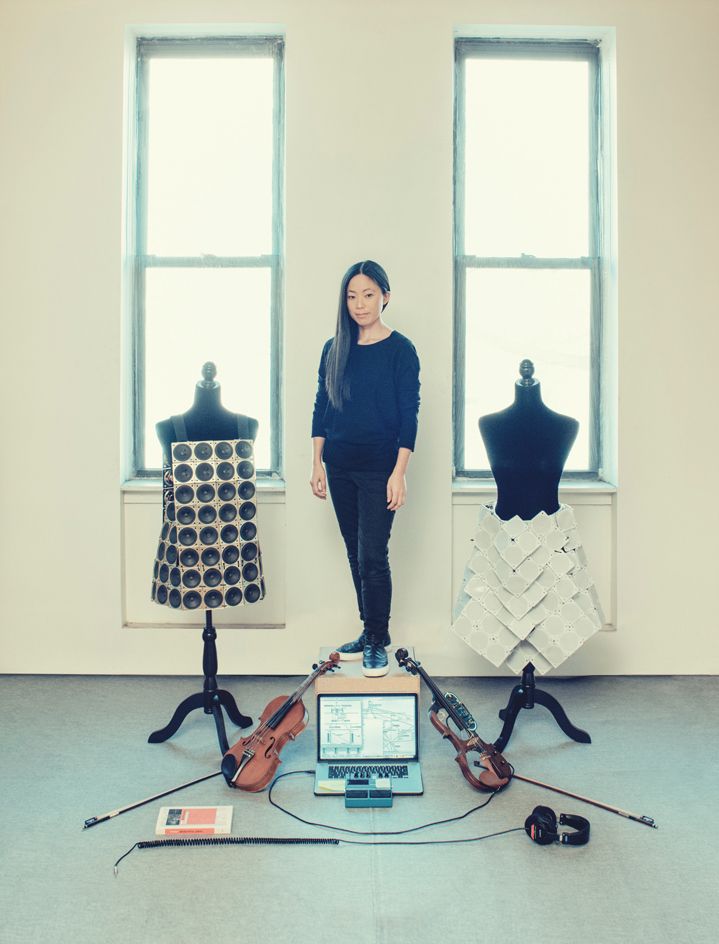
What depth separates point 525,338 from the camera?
12.9ft

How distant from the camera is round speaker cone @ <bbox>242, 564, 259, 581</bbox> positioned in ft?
9.51

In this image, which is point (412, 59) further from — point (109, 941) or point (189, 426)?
point (109, 941)

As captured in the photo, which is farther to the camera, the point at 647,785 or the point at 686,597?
the point at 686,597

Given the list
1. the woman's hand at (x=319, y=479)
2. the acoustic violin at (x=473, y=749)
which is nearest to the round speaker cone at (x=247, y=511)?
the woman's hand at (x=319, y=479)

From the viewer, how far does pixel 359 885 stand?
2.11 m

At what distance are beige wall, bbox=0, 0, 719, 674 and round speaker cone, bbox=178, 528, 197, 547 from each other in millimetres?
954

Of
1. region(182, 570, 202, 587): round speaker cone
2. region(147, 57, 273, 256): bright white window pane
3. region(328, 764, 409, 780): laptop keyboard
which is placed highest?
region(147, 57, 273, 256): bright white window pane

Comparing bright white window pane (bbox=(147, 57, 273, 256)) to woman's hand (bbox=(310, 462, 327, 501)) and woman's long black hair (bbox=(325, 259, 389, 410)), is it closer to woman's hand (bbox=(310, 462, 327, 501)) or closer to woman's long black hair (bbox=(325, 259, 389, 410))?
woman's long black hair (bbox=(325, 259, 389, 410))

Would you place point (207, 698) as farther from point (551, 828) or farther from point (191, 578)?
point (551, 828)

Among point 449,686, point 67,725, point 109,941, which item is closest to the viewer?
point 109,941

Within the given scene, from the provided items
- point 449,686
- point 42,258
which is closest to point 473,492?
point 449,686

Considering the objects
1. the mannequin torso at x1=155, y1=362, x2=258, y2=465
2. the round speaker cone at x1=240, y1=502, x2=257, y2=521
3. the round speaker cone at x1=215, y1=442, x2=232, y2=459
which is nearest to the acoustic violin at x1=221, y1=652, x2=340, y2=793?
the round speaker cone at x1=240, y1=502, x2=257, y2=521

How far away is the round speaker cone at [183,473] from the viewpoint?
2828 mm

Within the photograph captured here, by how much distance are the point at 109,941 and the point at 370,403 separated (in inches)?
71.6
